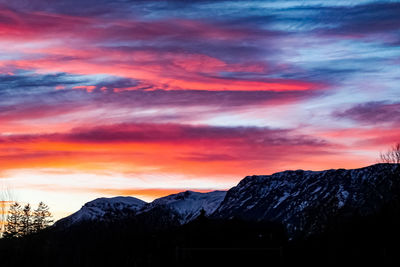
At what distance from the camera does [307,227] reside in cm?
16488

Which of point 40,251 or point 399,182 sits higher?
point 399,182

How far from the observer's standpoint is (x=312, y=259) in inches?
2793

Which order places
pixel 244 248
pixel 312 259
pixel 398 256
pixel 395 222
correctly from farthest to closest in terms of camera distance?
1. pixel 395 222
2. pixel 244 248
3. pixel 312 259
4. pixel 398 256

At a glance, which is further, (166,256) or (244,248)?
(166,256)

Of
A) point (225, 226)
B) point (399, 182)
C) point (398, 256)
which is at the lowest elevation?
point (398, 256)

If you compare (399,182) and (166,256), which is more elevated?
(399,182)

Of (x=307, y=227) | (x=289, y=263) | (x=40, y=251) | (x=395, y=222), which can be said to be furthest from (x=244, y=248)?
(x=307, y=227)

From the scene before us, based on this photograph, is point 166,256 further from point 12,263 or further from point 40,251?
point 12,263

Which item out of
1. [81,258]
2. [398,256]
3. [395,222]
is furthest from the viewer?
[81,258]

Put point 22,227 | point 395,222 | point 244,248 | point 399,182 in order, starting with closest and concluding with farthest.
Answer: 1. point 244,248
2. point 395,222
3. point 399,182
4. point 22,227

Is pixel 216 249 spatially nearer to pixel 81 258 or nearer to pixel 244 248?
pixel 244 248

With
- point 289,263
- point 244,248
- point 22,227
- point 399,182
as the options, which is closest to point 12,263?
point 244,248

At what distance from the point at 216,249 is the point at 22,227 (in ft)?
350

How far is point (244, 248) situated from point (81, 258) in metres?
90.4
